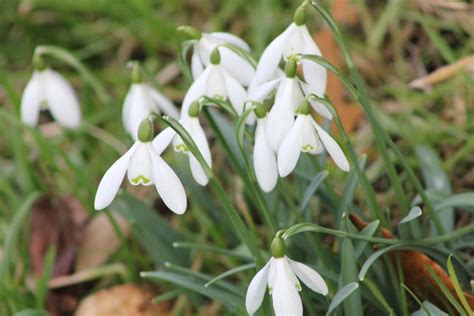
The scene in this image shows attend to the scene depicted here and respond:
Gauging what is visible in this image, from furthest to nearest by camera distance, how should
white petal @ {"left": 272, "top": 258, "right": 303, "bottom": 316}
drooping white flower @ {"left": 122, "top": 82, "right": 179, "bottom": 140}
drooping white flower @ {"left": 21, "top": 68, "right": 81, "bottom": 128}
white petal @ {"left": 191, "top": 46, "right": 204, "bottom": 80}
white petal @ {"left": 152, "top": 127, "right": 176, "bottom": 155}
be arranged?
drooping white flower @ {"left": 21, "top": 68, "right": 81, "bottom": 128} → drooping white flower @ {"left": 122, "top": 82, "right": 179, "bottom": 140} → white petal @ {"left": 191, "top": 46, "right": 204, "bottom": 80} → white petal @ {"left": 152, "top": 127, "right": 176, "bottom": 155} → white petal @ {"left": 272, "top": 258, "right": 303, "bottom": 316}

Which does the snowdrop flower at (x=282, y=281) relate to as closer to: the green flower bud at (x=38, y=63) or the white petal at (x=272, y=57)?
the white petal at (x=272, y=57)

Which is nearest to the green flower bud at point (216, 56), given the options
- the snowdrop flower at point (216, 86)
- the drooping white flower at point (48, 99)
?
the snowdrop flower at point (216, 86)

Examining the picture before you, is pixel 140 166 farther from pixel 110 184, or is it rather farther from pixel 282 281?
pixel 282 281

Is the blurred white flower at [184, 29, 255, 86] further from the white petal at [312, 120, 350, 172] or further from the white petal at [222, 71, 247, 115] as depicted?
the white petal at [312, 120, 350, 172]

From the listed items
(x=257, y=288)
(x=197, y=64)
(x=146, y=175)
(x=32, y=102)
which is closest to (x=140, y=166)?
(x=146, y=175)

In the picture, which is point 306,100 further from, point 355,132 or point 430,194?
point 355,132

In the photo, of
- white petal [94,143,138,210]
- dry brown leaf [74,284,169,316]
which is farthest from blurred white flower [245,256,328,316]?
dry brown leaf [74,284,169,316]

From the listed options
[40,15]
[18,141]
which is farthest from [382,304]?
[40,15]
